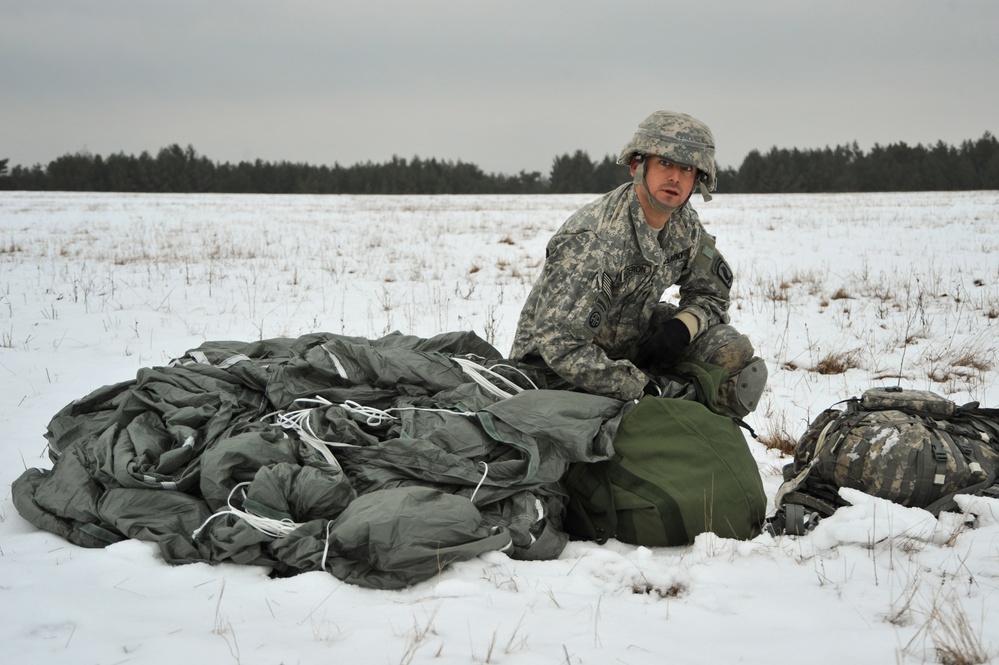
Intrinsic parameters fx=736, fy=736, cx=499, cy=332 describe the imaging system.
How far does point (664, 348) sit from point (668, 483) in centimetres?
96

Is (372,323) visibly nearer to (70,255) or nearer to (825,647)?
(825,647)

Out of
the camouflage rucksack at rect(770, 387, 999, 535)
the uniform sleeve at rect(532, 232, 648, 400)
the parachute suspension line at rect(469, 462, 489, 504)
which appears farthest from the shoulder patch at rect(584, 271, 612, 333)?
the camouflage rucksack at rect(770, 387, 999, 535)

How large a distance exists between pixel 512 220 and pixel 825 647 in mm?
17291

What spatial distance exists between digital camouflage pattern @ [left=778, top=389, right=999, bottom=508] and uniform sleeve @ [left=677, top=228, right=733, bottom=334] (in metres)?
0.95

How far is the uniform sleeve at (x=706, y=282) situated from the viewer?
170 inches

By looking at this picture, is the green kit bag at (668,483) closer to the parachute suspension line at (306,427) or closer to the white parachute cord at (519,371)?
the white parachute cord at (519,371)

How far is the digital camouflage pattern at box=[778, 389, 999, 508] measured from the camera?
128 inches

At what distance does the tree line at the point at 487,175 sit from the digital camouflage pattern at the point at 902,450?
49943mm

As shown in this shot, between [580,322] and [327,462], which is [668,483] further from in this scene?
[327,462]

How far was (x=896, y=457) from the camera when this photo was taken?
328 centimetres

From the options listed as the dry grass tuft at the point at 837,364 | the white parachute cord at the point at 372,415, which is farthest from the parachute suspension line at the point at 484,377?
the dry grass tuft at the point at 837,364

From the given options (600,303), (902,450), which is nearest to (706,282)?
(600,303)

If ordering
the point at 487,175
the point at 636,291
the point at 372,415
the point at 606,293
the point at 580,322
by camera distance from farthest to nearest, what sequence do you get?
the point at 487,175
the point at 636,291
the point at 606,293
the point at 580,322
the point at 372,415

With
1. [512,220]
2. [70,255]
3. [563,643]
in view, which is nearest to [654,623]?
[563,643]
